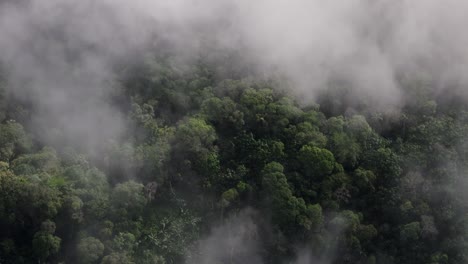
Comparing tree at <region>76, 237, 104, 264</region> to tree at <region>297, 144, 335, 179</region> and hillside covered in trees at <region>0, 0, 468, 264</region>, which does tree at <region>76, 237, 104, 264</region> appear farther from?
tree at <region>297, 144, 335, 179</region>

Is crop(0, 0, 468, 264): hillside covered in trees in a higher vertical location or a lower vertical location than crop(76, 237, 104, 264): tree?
higher

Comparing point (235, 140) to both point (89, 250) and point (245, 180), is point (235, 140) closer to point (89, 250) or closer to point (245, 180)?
point (245, 180)

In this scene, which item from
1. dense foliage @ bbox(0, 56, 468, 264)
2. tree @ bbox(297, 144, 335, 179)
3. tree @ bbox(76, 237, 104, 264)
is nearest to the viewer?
tree @ bbox(76, 237, 104, 264)

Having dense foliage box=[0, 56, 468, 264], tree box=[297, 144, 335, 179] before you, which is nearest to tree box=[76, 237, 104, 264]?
dense foliage box=[0, 56, 468, 264]

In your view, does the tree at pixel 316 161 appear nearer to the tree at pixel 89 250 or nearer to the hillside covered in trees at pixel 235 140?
the hillside covered in trees at pixel 235 140

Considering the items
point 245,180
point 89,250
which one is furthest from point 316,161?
point 89,250

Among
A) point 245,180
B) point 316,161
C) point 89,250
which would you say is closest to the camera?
point 89,250

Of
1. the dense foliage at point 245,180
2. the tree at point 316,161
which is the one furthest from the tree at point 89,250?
the tree at point 316,161

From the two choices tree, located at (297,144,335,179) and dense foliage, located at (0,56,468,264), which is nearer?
dense foliage, located at (0,56,468,264)

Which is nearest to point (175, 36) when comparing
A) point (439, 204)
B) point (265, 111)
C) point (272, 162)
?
point (265, 111)

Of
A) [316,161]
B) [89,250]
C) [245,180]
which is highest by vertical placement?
[316,161]
